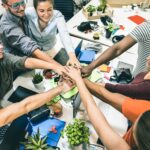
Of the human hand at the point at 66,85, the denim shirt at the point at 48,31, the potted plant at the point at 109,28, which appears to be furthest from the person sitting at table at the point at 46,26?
the potted plant at the point at 109,28

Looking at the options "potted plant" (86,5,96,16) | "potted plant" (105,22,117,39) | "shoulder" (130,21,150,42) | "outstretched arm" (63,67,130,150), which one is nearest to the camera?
"outstretched arm" (63,67,130,150)

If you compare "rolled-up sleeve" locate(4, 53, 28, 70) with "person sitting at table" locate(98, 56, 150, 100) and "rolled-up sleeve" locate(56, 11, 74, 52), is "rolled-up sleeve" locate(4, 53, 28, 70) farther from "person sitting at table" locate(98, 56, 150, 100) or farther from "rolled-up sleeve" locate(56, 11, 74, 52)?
"person sitting at table" locate(98, 56, 150, 100)

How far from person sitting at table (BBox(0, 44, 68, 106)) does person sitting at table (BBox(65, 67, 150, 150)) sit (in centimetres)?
32

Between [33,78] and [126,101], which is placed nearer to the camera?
[126,101]

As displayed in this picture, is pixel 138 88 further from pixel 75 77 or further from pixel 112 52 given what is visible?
pixel 112 52

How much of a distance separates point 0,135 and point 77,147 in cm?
57

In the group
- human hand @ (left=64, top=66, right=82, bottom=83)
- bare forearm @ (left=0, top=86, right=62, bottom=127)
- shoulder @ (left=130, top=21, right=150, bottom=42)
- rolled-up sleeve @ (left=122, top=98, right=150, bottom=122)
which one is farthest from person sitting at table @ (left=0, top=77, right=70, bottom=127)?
shoulder @ (left=130, top=21, right=150, bottom=42)

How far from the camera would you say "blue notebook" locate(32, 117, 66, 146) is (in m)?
1.67

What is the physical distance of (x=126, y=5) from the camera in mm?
3455

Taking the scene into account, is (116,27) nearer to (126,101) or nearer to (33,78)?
(33,78)

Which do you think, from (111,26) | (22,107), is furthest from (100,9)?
(22,107)

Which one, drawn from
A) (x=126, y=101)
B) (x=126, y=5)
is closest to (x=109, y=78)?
(x=126, y=101)

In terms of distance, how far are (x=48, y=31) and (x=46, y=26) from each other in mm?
55

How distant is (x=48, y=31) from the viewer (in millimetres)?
2316
